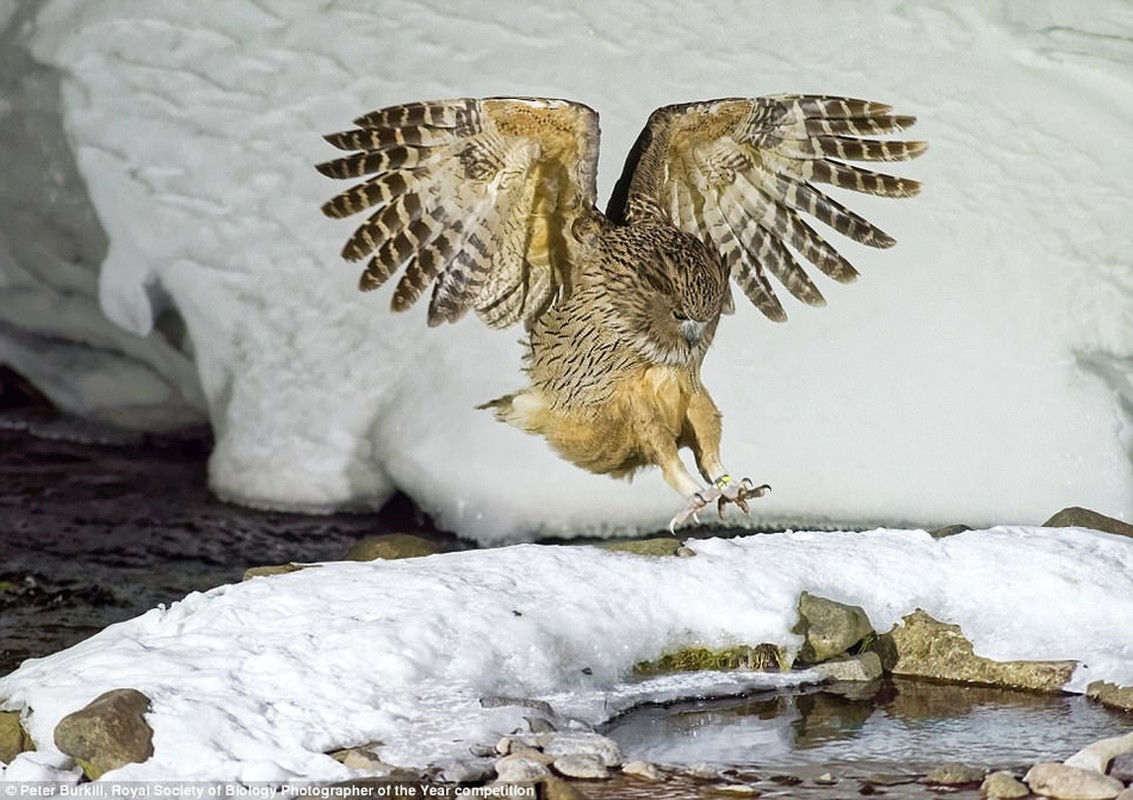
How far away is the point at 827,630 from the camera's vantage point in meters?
4.27

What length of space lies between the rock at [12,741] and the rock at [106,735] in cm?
19

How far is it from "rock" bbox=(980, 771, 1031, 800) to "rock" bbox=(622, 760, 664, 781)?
70 cm

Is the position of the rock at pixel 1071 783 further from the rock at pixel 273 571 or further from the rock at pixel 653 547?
the rock at pixel 273 571

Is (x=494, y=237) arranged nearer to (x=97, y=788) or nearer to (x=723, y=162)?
(x=723, y=162)

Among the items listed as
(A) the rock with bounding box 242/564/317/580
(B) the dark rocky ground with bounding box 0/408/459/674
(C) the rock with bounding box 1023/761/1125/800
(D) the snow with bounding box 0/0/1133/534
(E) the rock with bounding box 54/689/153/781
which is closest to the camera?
(C) the rock with bounding box 1023/761/1125/800

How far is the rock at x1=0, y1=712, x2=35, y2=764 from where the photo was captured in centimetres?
351

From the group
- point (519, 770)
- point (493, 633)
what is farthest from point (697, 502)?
point (519, 770)

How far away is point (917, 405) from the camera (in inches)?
300

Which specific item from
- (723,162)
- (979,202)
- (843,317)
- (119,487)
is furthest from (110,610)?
(979,202)

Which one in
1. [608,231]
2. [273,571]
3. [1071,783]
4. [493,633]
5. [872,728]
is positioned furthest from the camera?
[608,231]

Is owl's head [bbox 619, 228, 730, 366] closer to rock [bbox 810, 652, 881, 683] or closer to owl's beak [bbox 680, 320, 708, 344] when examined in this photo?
owl's beak [bbox 680, 320, 708, 344]

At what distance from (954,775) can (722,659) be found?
99cm

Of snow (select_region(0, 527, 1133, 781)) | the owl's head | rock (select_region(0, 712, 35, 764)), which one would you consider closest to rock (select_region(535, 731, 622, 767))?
snow (select_region(0, 527, 1133, 781))

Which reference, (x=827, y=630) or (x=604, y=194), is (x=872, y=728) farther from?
(x=604, y=194)
